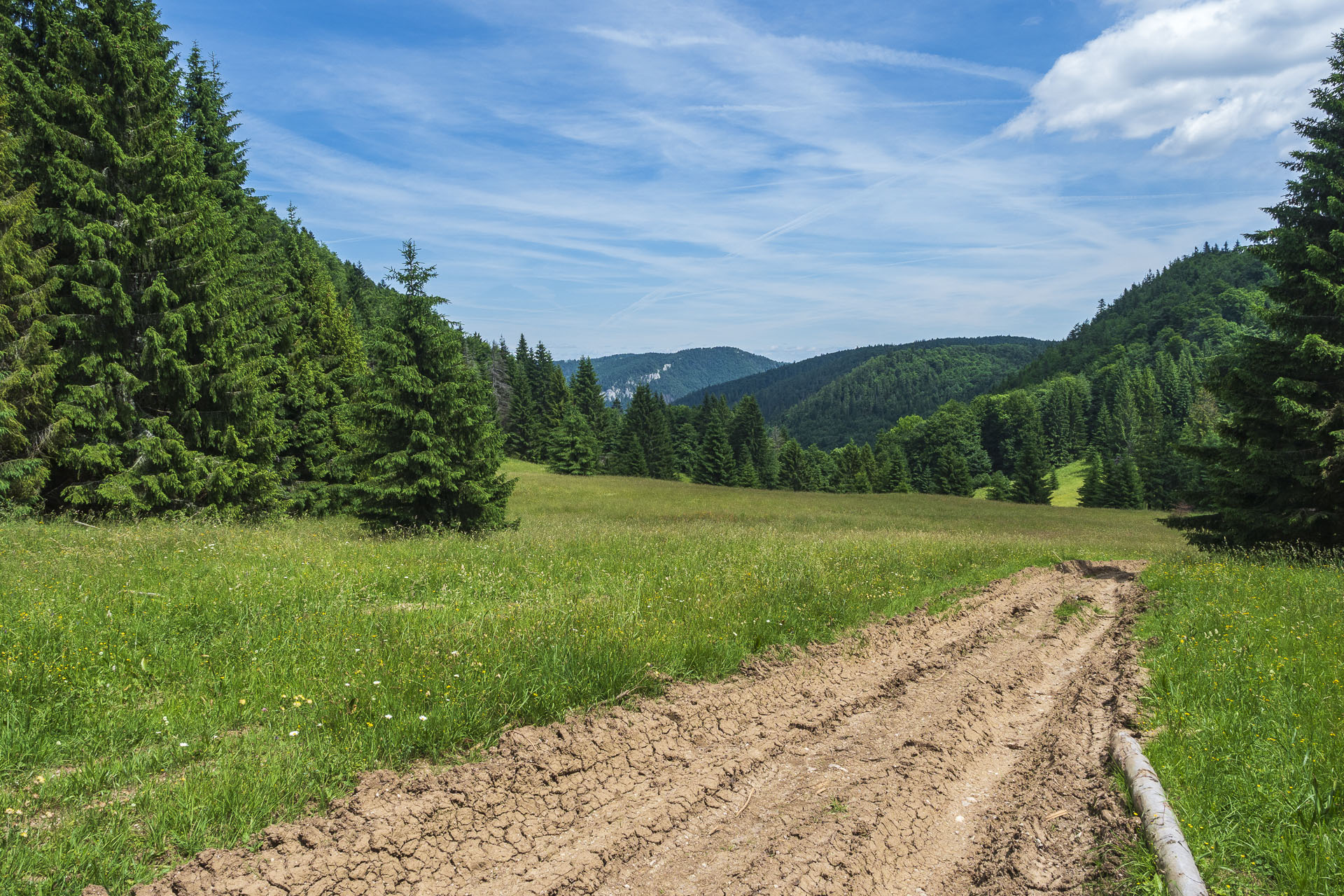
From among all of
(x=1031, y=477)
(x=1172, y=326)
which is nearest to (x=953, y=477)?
(x=1031, y=477)

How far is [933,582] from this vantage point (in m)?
10.9

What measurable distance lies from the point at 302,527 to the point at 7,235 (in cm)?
856

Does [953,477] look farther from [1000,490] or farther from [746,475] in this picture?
[746,475]

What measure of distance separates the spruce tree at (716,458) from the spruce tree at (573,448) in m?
13.9

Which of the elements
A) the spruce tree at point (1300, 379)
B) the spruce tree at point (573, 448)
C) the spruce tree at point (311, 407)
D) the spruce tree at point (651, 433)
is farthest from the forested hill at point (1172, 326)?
the spruce tree at point (311, 407)

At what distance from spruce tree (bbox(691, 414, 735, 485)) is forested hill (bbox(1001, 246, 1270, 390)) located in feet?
440

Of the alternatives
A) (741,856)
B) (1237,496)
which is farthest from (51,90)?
(1237,496)

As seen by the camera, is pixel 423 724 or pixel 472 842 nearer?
pixel 472 842

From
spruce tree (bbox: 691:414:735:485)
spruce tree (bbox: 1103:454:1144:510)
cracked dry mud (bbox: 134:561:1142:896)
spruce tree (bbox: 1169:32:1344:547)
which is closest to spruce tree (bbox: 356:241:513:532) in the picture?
cracked dry mud (bbox: 134:561:1142:896)

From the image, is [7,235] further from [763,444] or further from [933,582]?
[763,444]

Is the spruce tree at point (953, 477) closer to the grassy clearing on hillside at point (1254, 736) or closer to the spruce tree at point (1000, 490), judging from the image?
the spruce tree at point (1000, 490)

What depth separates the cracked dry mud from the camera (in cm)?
332

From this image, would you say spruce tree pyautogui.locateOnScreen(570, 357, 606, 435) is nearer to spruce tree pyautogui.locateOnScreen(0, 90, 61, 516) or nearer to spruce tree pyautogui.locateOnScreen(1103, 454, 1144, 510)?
spruce tree pyautogui.locateOnScreen(1103, 454, 1144, 510)

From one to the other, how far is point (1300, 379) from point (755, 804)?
17068 millimetres
